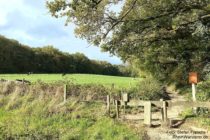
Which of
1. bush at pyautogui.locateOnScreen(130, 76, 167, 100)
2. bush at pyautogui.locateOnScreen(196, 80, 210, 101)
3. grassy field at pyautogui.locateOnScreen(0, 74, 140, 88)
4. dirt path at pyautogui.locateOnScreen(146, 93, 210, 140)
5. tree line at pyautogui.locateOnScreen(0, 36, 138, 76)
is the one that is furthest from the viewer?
tree line at pyautogui.locateOnScreen(0, 36, 138, 76)

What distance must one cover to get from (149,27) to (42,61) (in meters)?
89.0

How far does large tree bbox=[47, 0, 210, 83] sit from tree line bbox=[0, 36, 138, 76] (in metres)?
70.5

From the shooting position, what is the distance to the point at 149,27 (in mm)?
30781

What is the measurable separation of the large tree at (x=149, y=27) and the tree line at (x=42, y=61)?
2776 inches

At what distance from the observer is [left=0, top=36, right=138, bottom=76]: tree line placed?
111m

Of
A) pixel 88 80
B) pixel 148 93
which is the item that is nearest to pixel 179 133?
pixel 148 93

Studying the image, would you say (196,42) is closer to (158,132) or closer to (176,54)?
(176,54)

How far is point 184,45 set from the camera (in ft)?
110

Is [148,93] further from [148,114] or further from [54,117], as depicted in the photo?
[148,114]

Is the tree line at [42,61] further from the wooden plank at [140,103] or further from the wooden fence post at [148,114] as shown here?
the wooden fence post at [148,114]

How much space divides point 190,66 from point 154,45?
5.18 m

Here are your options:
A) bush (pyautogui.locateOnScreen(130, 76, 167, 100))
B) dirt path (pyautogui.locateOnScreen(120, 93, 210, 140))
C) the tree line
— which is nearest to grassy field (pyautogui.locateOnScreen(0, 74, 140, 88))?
bush (pyautogui.locateOnScreen(130, 76, 167, 100))

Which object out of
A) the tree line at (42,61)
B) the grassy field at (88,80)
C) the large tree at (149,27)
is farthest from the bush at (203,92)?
the tree line at (42,61)

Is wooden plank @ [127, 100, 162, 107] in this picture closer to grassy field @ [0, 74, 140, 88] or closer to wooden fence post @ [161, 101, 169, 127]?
wooden fence post @ [161, 101, 169, 127]
